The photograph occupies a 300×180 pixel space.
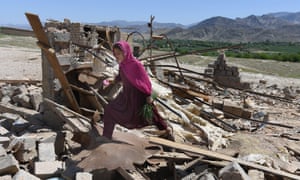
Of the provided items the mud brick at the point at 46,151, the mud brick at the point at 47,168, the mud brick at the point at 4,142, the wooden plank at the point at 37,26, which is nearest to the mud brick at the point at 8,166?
the mud brick at the point at 47,168

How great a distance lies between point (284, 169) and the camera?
474cm

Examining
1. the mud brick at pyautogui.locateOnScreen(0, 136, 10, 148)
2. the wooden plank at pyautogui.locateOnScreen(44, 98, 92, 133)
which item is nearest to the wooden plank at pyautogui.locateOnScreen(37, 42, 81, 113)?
the wooden plank at pyautogui.locateOnScreen(44, 98, 92, 133)

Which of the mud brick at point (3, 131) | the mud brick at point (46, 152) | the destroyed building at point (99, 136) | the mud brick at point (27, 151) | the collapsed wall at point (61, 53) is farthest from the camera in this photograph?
the collapsed wall at point (61, 53)

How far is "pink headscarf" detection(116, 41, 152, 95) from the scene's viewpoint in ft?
15.3

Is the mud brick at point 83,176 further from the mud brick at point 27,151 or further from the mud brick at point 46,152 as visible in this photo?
the mud brick at point 27,151

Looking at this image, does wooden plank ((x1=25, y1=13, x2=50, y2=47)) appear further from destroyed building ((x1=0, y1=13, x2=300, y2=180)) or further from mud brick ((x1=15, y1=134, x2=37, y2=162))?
mud brick ((x1=15, y1=134, x2=37, y2=162))

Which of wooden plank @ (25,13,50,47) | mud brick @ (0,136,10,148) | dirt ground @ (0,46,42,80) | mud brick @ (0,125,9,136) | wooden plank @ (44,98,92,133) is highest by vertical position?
wooden plank @ (25,13,50,47)

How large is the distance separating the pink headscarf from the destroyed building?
85 cm

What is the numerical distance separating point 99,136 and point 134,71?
1177mm

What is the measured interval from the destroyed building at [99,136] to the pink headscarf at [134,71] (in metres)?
0.85

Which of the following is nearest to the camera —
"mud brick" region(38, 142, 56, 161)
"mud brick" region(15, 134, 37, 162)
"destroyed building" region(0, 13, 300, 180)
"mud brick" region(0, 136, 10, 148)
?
"destroyed building" region(0, 13, 300, 180)

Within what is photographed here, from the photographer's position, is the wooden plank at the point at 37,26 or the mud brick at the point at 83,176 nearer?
the mud brick at the point at 83,176

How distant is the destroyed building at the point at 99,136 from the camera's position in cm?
452

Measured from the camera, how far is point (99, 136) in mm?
5152
